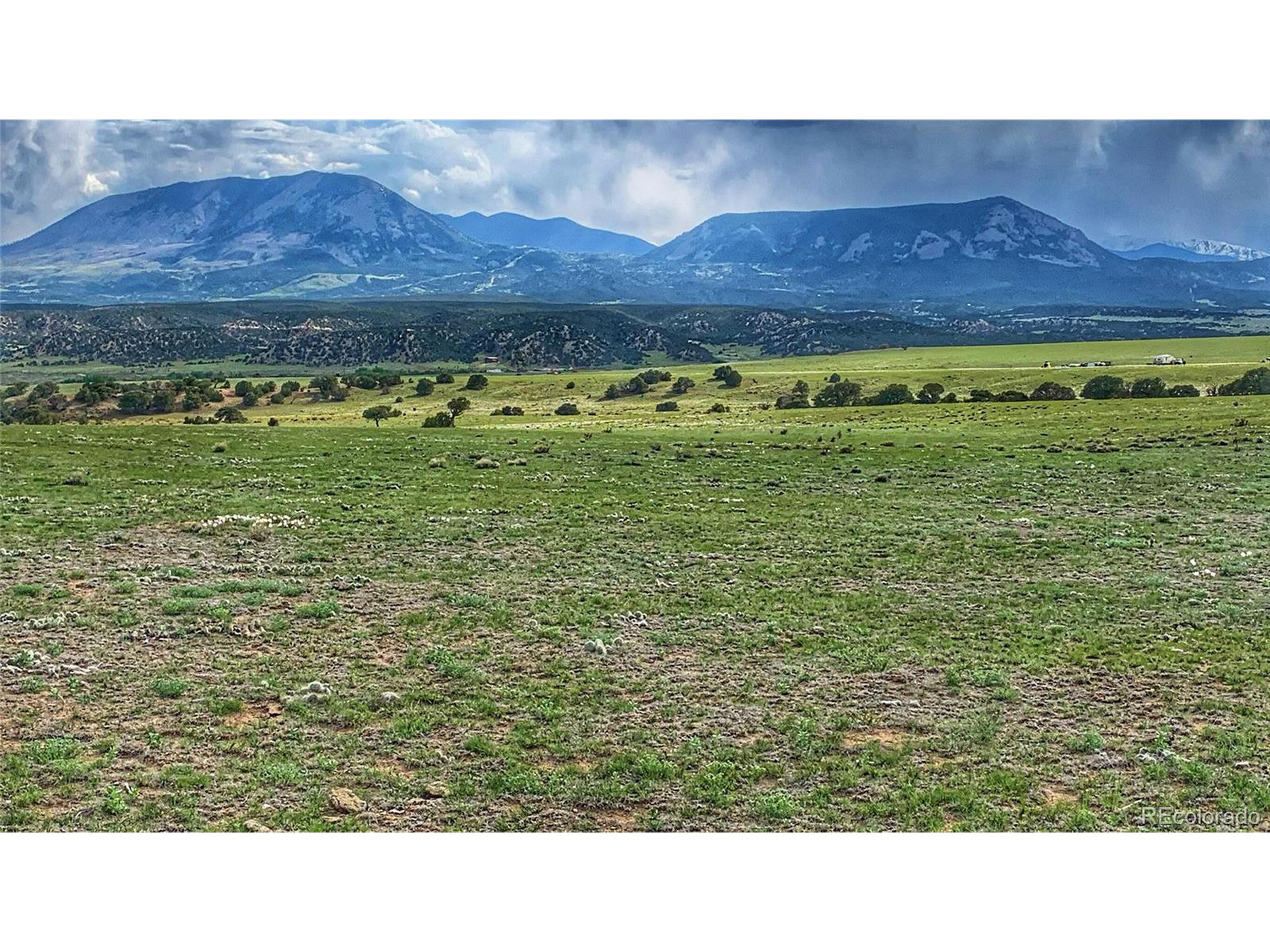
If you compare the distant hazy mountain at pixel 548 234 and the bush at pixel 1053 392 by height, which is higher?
the distant hazy mountain at pixel 548 234

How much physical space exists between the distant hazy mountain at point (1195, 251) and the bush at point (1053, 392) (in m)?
4.74

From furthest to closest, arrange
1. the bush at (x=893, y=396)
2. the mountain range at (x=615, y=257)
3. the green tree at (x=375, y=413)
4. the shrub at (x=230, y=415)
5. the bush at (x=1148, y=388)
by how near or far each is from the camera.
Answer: the green tree at (x=375, y=413) → the shrub at (x=230, y=415) → the bush at (x=893, y=396) → the bush at (x=1148, y=388) → the mountain range at (x=615, y=257)

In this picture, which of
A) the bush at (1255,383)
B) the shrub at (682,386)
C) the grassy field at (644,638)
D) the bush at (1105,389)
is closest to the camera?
the grassy field at (644,638)

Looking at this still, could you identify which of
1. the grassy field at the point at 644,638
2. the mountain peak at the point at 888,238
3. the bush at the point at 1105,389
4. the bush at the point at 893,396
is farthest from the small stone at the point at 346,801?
the bush at the point at 1105,389

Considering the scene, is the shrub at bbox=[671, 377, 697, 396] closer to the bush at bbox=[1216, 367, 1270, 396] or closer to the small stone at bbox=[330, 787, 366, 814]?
the bush at bbox=[1216, 367, 1270, 396]

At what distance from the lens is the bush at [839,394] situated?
93.4ft

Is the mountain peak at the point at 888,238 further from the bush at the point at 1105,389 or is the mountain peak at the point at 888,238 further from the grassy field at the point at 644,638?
the grassy field at the point at 644,638

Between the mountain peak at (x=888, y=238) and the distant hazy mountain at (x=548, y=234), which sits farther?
the mountain peak at (x=888, y=238)

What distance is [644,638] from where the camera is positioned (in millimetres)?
12328

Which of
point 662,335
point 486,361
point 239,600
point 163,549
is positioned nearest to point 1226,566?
point 239,600

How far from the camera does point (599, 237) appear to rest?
1037 inches

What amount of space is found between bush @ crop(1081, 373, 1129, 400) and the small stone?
26.8 m

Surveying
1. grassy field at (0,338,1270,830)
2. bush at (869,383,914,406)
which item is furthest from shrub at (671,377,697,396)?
bush at (869,383,914,406)

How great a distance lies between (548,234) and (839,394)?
38.5 feet
